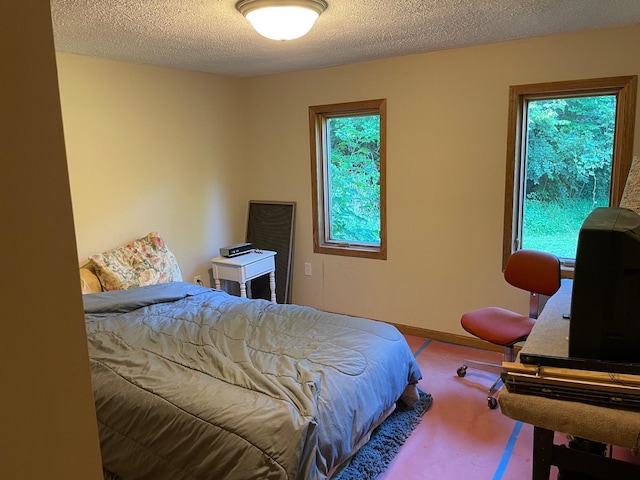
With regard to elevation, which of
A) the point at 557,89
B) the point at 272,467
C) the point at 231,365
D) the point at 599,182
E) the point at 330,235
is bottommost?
the point at 272,467

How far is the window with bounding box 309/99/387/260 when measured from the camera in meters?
3.87

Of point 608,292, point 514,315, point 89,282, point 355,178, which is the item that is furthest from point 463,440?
point 89,282

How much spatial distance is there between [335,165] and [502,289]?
1.75m

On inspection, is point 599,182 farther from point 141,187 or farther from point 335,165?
point 141,187

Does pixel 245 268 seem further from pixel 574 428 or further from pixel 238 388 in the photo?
pixel 574 428

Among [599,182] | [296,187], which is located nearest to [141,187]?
[296,187]

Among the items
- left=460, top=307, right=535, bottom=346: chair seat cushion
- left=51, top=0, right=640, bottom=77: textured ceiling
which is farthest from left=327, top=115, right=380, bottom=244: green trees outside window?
left=460, top=307, right=535, bottom=346: chair seat cushion

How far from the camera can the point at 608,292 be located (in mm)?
1252

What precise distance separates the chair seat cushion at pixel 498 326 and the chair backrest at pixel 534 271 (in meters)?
0.21

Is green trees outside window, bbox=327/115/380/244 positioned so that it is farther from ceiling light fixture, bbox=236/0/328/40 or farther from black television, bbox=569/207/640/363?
black television, bbox=569/207/640/363

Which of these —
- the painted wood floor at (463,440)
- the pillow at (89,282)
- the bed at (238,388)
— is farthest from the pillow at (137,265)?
the painted wood floor at (463,440)

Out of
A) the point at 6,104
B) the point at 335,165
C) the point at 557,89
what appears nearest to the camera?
the point at 6,104

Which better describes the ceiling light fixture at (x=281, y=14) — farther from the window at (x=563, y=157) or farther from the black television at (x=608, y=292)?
the window at (x=563, y=157)

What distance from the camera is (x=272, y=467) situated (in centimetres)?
168
